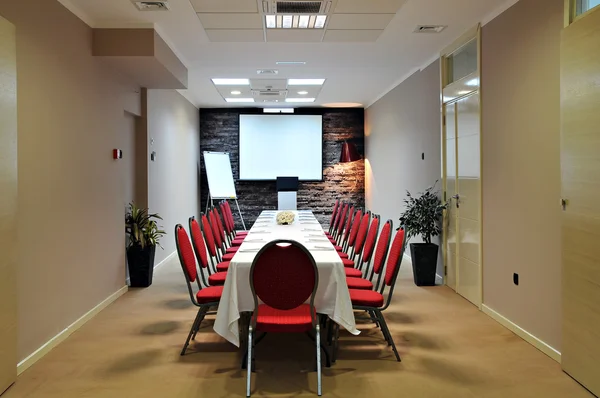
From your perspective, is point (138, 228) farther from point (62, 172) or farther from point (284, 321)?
point (284, 321)

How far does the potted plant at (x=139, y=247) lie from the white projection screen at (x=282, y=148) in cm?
571

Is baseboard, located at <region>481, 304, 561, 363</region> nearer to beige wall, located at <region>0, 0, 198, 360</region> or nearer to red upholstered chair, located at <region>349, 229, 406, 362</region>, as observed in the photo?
red upholstered chair, located at <region>349, 229, 406, 362</region>

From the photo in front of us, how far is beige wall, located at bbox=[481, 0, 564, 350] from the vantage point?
143 inches

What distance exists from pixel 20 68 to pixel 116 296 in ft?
9.64

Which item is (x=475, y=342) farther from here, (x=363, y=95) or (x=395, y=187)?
(x=363, y=95)

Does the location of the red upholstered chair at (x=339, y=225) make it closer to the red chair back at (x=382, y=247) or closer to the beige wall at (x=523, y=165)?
the beige wall at (x=523, y=165)

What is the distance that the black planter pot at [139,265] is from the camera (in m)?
6.10

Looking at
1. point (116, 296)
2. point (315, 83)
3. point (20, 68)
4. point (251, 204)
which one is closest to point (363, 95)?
point (315, 83)

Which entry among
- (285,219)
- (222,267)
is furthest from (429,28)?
(222,267)

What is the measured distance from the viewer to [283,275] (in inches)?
118

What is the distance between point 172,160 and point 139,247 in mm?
2763

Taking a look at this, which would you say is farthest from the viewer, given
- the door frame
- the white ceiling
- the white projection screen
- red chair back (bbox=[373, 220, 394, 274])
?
the white projection screen

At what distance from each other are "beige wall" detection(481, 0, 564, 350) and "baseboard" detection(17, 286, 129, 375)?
12.8 feet

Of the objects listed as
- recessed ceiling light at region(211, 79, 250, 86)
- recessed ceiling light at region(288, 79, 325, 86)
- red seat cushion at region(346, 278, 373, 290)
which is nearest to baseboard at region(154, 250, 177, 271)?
recessed ceiling light at region(211, 79, 250, 86)
